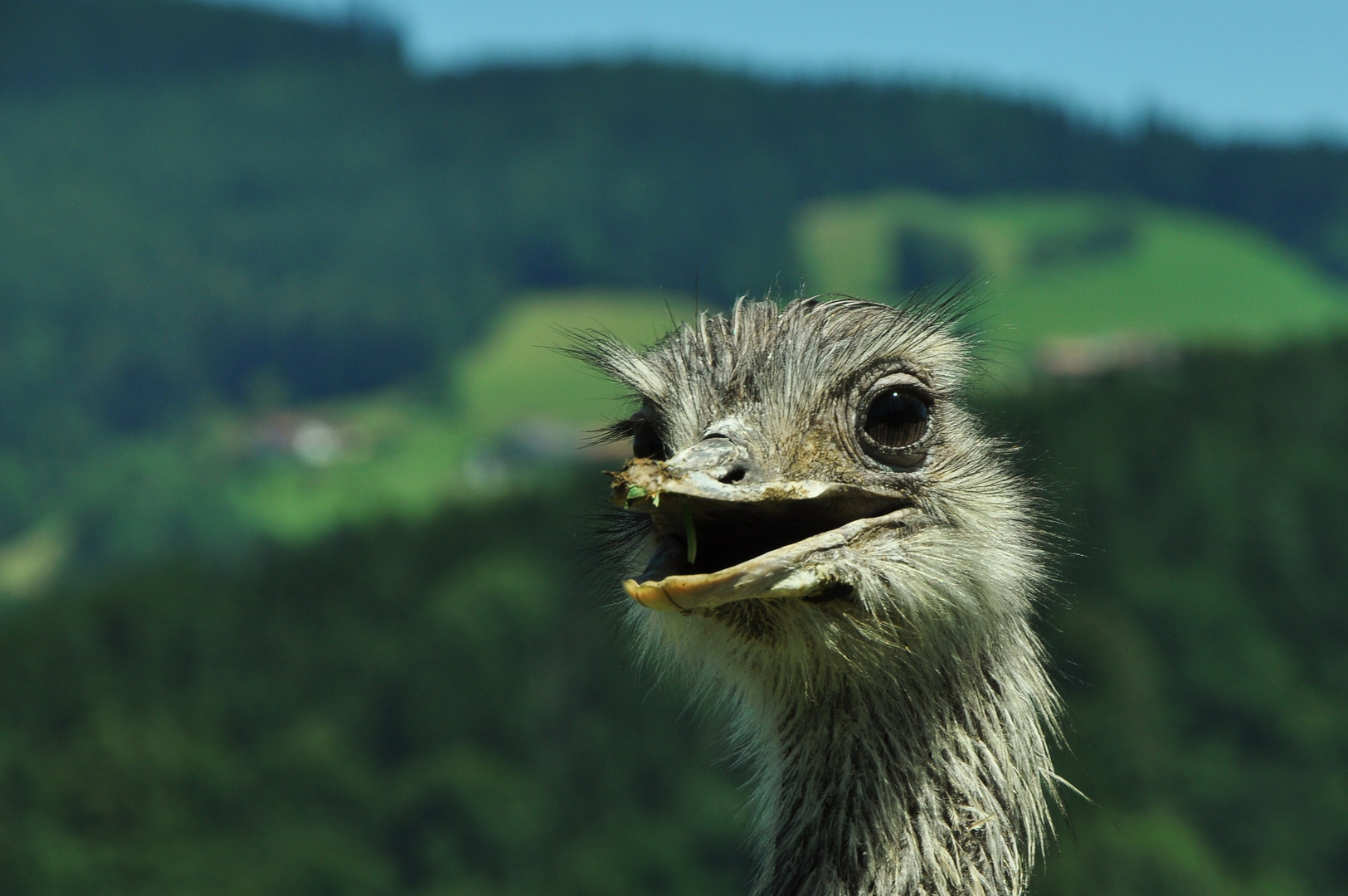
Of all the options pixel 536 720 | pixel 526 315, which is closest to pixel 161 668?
pixel 536 720

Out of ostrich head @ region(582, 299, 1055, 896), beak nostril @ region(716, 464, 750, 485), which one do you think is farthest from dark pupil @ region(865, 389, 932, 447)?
beak nostril @ region(716, 464, 750, 485)

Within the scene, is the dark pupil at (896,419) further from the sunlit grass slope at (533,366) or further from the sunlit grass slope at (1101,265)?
the sunlit grass slope at (1101,265)

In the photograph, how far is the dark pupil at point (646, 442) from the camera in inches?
162

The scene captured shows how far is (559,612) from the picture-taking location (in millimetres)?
92750

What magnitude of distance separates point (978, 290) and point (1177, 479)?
9786 cm

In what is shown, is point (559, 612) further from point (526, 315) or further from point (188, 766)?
point (526, 315)

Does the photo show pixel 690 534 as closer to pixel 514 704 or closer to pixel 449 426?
pixel 514 704

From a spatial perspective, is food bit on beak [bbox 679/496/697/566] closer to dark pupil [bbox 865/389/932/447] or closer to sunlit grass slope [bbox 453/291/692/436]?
dark pupil [bbox 865/389/932/447]

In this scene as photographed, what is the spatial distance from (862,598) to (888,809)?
23.0 inches

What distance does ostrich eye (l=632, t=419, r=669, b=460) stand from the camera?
4.11 meters

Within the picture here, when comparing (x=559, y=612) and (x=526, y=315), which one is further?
(x=526, y=315)

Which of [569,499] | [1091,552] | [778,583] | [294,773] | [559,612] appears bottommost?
[294,773]

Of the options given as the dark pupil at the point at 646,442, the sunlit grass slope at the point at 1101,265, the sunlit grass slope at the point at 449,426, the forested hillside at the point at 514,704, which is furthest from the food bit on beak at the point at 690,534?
the sunlit grass slope at the point at 1101,265

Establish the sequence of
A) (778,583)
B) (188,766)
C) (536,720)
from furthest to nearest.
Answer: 1. (536,720)
2. (188,766)
3. (778,583)
